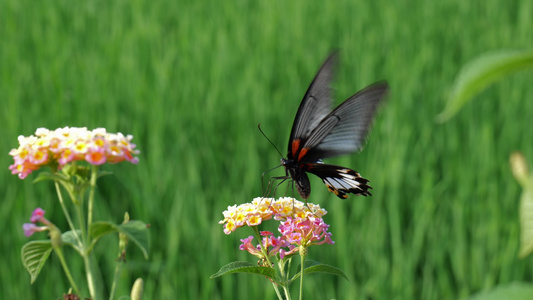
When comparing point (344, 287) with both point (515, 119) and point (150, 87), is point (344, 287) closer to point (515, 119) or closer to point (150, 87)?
point (515, 119)

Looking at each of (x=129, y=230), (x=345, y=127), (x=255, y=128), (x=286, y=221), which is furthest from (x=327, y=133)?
(x=255, y=128)

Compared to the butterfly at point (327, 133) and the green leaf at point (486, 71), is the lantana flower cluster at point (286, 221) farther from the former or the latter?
the green leaf at point (486, 71)

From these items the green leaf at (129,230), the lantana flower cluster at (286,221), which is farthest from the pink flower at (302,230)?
the green leaf at (129,230)

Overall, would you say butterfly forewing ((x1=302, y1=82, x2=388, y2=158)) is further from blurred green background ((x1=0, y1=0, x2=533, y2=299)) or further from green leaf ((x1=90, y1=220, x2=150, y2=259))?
blurred green background ((x1=0, y1=0, x2=533, y2=299))

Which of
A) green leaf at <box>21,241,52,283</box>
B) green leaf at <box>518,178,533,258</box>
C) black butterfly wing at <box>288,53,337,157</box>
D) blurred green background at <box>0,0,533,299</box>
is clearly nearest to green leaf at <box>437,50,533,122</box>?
green leaf at <box>518,178,533,258</box>

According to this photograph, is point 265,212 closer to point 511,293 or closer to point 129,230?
point 129,230
